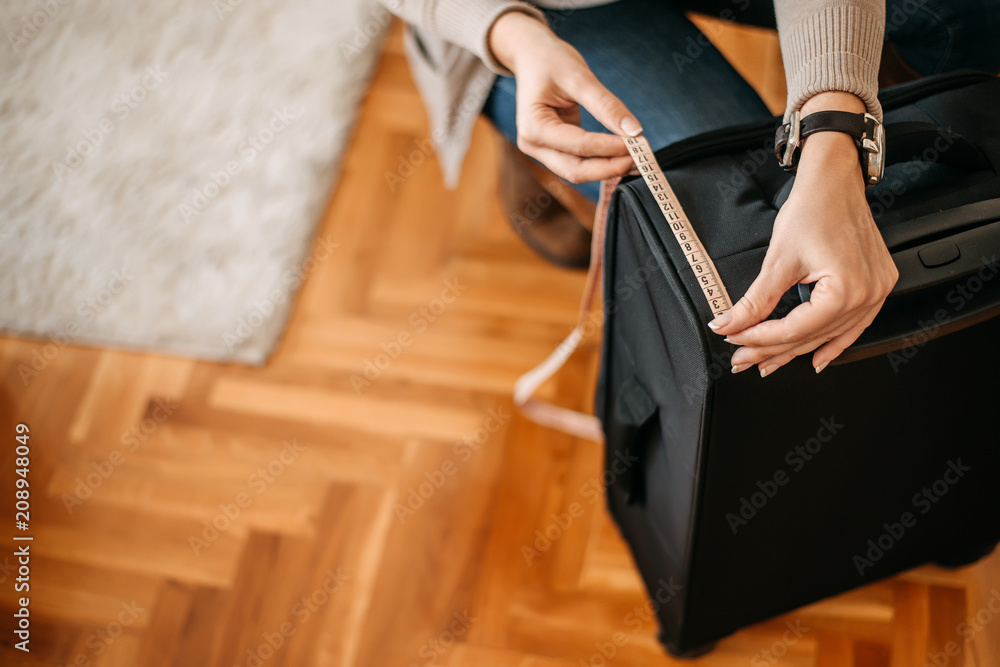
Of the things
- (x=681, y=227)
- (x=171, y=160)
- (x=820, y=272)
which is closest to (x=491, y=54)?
(x=681, y=227)

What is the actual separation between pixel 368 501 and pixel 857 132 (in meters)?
0.81

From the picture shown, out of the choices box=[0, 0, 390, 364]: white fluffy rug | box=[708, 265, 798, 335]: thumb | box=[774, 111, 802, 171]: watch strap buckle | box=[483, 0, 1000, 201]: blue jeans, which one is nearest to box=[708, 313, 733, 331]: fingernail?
box=[708, 265, 798, 335]: thumb

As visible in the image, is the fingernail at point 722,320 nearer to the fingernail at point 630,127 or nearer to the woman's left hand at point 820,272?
the woman's left hand at point 820,272

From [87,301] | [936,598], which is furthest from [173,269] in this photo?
[936,598]

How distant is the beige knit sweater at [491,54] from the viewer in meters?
0.61

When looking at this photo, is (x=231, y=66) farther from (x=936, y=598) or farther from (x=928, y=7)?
(x=936, y=598)

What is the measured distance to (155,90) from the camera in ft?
4.96

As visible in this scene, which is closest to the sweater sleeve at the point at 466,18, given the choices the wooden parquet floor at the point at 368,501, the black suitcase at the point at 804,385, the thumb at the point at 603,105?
the thumb at the point at 603,105

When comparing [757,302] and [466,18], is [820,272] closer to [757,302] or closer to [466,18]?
[757,302]

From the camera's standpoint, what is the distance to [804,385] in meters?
0.58

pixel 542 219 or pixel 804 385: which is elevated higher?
pixel 804 385

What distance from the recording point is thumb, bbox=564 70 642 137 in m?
0.60

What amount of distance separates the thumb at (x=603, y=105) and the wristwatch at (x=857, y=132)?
0.13m

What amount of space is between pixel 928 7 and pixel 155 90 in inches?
56.0
